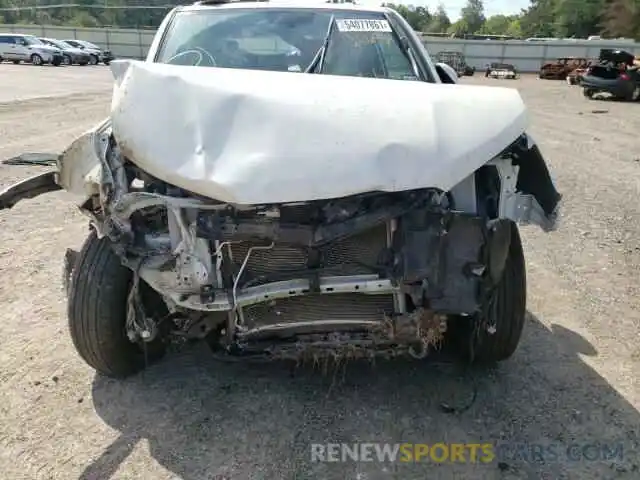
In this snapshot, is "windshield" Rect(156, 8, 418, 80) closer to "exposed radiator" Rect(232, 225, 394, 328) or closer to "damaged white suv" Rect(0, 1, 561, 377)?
"damaged white suv" Rect(0, 1, 561, 377)

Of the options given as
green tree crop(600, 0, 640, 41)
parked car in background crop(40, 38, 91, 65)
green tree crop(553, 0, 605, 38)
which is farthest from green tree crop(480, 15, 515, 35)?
parked car in background crop(40, 38, 91, 65)

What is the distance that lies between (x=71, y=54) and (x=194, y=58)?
3494 centimetres

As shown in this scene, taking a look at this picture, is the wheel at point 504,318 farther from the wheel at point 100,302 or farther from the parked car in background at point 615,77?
the parked car in background at point 615,77

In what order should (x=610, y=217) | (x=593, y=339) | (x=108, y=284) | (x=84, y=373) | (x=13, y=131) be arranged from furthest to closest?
(x=13, y=131) → (x=610, y=217) → (x=593, y=339) → (x=84, y=373) → (x=108, y=284)

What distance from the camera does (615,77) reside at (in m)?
20.3

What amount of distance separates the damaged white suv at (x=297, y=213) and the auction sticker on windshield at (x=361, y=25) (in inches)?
41.5

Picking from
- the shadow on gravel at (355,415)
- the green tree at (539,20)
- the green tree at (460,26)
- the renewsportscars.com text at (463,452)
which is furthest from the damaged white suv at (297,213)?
the green tree at (460,26)

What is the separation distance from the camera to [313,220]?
2.40m

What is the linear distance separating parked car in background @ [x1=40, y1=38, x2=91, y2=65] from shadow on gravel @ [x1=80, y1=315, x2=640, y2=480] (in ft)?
116

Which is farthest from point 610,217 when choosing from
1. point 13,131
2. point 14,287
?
point 13,131

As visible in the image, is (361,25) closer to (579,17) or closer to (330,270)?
(330,270)

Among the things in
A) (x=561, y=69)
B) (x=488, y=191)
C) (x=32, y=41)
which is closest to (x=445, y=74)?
(x=488, y=191)

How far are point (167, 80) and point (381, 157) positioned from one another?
3.12 ft

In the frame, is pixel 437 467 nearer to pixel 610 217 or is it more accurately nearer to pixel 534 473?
pixel 534 473
